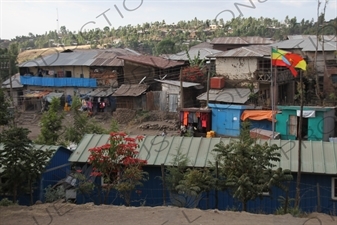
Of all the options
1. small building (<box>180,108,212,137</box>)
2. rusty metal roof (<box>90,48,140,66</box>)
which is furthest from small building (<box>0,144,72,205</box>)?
rusty metal roof (<box>90,48,140,66</box>)

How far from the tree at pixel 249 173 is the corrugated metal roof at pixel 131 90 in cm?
1637

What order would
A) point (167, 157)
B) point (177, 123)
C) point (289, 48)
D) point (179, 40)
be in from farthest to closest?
point (179, 40) < point (289, 48) < point (177, 123) < point (167, 157)

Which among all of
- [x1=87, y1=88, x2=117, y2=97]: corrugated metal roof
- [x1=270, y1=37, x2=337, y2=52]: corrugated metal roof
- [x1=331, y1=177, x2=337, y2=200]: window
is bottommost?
[x1=331, y1=177, x2=337, y2=200]: window

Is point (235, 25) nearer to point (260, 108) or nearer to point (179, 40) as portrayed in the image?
point (179, 40)

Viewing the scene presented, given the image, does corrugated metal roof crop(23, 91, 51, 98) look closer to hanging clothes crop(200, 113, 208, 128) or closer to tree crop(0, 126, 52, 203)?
hanging clothes crop(200, 113, 208, 128)

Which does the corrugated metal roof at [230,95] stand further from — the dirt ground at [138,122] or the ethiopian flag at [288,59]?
the ethiopian flag at [288,59]

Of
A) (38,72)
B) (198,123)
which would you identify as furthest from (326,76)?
(38,72)

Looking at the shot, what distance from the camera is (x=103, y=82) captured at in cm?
2748

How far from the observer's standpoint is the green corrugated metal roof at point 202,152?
9.72 metres

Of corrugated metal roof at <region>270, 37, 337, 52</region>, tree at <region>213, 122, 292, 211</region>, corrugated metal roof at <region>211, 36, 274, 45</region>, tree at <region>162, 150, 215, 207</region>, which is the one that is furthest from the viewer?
corrugated metal roof at <region>211, 36, 274, 45</region>

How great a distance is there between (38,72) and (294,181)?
2346 centimetres

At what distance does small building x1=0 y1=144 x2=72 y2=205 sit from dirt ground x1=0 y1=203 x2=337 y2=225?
284 cm

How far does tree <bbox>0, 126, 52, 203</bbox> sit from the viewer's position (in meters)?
9.14

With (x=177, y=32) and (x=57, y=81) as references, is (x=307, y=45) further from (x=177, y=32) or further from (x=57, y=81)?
(x=177, y=32)
